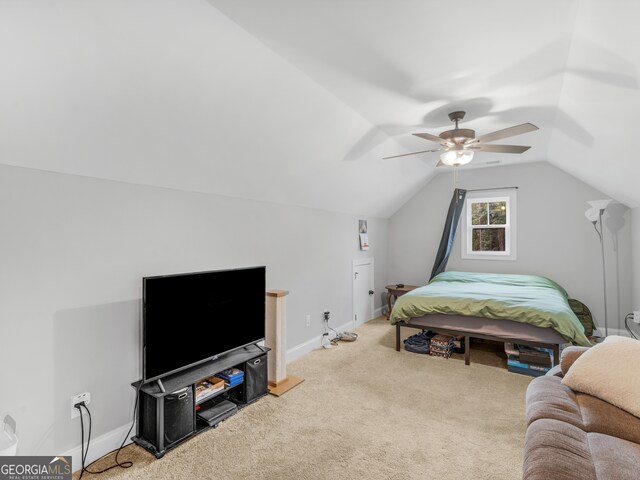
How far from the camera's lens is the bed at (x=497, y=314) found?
3.07 m

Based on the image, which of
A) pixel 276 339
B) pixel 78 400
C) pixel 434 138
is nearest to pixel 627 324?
pixel 434 138

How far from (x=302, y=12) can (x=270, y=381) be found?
2.82 m

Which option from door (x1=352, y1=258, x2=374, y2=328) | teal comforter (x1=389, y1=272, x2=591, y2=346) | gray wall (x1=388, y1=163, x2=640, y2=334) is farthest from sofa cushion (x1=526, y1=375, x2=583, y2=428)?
gray wall (x1=388, y1=163, x2=640, y2=334)

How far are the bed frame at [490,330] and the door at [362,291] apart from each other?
1.17 metres

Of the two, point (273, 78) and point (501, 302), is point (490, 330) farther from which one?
point (273, 78)

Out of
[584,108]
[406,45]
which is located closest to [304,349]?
[406,45]

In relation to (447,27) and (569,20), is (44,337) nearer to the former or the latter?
(447,27)

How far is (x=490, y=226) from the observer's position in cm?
537

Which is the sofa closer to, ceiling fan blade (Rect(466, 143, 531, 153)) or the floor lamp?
ceiling fan blade (Rect(466, 143, 531, 153))

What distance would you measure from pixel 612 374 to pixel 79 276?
292 centimetres

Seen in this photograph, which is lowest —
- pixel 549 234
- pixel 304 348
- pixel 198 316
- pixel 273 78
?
pixel 304 348

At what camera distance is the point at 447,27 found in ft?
5.71

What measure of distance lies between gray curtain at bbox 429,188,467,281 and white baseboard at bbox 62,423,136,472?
14.7 feet

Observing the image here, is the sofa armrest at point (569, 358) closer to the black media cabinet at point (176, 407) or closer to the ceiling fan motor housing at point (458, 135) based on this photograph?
the ceiling fan motor housing at point (458, 135)
